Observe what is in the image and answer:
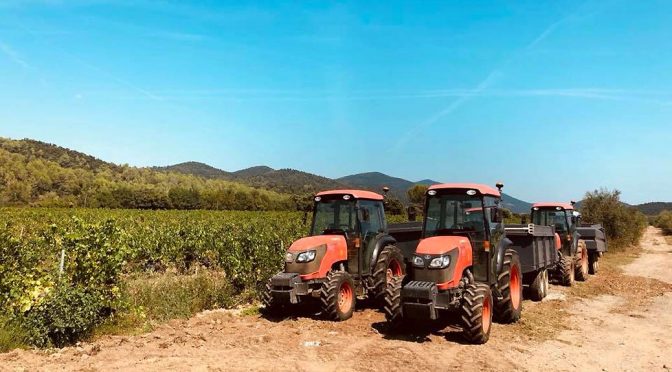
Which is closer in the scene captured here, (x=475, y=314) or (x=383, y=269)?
(x=475, y=314)

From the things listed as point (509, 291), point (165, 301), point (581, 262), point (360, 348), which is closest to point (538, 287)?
point (509, 291)

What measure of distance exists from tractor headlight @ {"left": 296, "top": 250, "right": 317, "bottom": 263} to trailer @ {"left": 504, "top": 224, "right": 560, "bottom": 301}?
428cm

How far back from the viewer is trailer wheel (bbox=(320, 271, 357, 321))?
820cm

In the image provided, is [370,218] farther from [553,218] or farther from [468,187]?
[553,218]

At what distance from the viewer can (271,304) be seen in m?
8.82

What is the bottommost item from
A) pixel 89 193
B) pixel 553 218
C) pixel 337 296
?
pixel 337 296

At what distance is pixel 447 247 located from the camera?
23.6ft

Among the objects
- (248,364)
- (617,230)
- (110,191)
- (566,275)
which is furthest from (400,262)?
(110,191)

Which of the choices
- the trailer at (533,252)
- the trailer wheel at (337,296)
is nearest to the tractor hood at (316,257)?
the trailer wheel at (337,296)

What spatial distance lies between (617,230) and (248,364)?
2985 cm

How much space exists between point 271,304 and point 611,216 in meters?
27.7

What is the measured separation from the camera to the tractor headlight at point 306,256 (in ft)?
27.8

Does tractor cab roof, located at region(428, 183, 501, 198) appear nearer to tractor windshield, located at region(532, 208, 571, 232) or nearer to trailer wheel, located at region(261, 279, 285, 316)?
trailer wheel, located at region(261, 279, 285, 316)

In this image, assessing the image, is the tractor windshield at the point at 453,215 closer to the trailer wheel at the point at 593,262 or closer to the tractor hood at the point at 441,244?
the tractor hood at the point at 441,244
